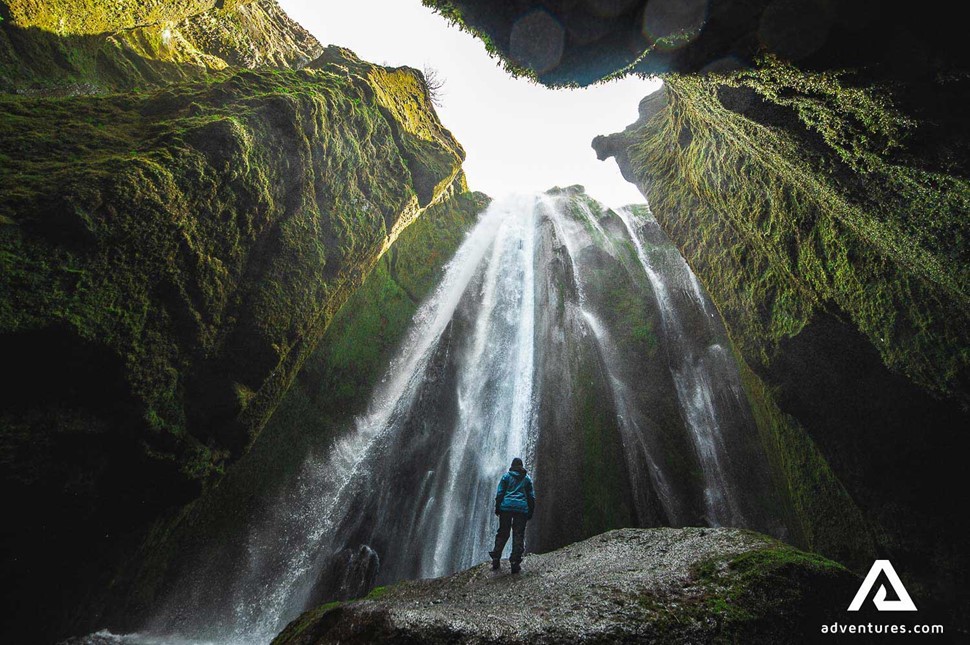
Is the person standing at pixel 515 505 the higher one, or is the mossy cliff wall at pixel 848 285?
the mossy cliff wall at pixel 848 285

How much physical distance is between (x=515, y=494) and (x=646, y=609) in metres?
2.56

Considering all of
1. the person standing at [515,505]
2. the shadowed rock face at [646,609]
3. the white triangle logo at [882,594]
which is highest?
the person standing at [515,505]

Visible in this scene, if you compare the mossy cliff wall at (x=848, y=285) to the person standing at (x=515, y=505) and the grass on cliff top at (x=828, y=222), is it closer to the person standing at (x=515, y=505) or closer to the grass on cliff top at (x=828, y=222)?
the grass on cliff top at (x=828, y=222)

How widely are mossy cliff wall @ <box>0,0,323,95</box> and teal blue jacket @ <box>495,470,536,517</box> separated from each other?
9.96 meters

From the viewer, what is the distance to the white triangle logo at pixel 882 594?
11.9 ft

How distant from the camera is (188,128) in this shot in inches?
240

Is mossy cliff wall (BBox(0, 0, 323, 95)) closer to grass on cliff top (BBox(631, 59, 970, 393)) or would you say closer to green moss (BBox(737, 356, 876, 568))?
grass on cliff top (BBox(631, 59, 970, 393))

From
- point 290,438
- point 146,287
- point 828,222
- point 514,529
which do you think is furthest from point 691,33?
point 290,438

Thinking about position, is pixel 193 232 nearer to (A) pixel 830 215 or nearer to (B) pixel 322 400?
(B) pixel 322 400

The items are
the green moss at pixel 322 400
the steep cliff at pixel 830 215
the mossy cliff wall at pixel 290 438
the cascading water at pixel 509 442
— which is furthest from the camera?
the cascading water at pixel 509 442

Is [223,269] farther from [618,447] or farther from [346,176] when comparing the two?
[618,447]

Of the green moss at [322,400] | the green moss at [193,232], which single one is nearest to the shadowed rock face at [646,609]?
the green moss at [193,232]

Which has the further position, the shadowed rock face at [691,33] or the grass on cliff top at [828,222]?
the grass on cliff top at [828,222]

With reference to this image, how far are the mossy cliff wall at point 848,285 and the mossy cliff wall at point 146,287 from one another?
24.5 ft
